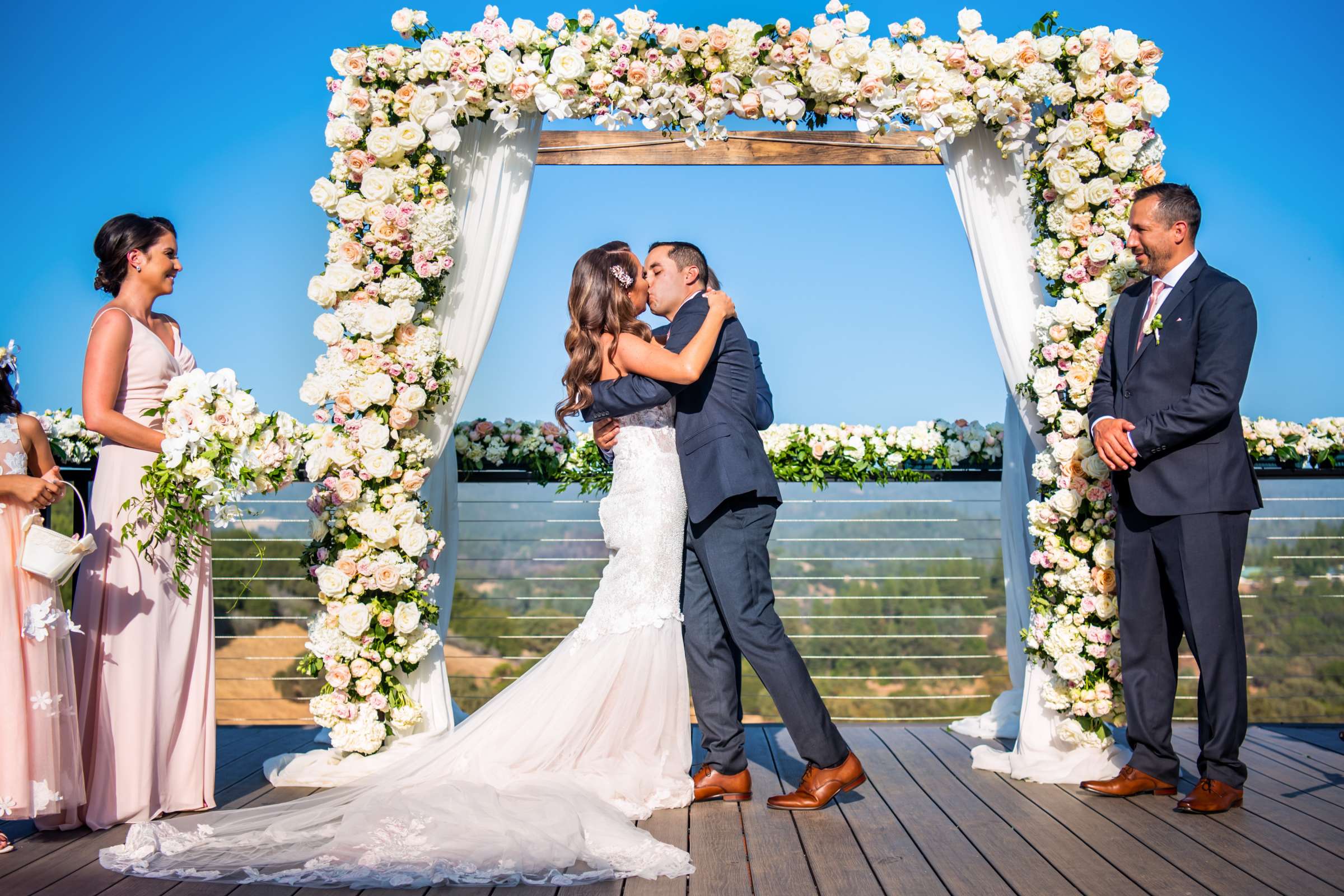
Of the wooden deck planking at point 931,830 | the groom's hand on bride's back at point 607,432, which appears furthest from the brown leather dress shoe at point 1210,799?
the groom's hand on bride's back at point 607,432

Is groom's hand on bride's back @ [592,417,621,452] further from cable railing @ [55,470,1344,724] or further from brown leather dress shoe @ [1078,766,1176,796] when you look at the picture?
brown leather dress shoe @ [1078,766,1176,796]

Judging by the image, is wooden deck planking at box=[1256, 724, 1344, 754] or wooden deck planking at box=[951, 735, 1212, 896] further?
wooden deck planking at box=[1256, 724, 1344, 754]

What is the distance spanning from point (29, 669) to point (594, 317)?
6.95ft

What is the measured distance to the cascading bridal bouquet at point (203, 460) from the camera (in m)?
3.32

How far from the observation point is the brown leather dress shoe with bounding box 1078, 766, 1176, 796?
371 cm

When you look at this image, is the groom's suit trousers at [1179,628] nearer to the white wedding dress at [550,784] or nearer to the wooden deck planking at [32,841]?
the white wedding dress at [550,784]

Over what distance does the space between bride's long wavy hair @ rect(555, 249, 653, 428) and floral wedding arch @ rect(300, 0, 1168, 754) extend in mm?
723

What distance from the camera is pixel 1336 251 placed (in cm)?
2109

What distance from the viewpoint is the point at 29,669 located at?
320 centimetres

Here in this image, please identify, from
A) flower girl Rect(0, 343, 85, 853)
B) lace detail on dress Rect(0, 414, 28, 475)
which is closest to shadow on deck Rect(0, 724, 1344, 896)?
flower girl Rect(0, 343, 85, 853)

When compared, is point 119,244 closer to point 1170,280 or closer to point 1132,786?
point 1170,280

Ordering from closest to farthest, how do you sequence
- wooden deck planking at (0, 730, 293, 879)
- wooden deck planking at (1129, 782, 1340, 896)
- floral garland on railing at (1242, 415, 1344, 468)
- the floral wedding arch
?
wooden deck planking at (1129, 782, 1340, 896)
wooden deck planking at (0, 730, 293, 879)
the floral wedding arch
floral garland on railing at (1242, 415, 1344, 468)

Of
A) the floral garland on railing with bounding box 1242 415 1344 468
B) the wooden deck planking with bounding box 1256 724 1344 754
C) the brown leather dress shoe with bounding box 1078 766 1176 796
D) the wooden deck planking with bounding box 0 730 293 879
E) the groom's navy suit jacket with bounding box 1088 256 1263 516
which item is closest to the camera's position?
the wooden deck planking with bounding box 0 730 293 879

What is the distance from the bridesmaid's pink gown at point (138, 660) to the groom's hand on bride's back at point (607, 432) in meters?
1.47
